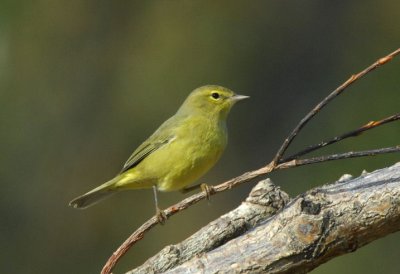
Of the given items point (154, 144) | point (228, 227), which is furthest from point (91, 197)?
point (228, 227)

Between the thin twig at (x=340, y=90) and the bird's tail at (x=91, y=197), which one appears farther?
the bird's tail at (x=91, y=197)

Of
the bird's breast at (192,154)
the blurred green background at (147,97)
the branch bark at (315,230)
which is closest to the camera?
the branch bark at (315,230)

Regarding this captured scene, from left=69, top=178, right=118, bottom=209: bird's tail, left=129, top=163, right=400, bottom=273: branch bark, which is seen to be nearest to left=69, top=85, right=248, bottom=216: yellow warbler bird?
left=69, top=178, right=118, bottom=209: bird's tail

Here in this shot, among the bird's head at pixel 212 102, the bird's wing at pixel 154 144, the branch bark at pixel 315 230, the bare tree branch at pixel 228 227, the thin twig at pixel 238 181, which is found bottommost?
the branch bark at pixel 315 230

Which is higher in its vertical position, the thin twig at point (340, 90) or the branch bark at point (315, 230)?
the thin twig at point (340, 90)

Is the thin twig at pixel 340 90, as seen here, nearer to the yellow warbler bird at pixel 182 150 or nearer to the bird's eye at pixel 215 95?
the yellow warbler bird at pixel 182 150

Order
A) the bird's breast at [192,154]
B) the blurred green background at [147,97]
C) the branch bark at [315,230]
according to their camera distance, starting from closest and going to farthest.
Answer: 1. the branch bark at [315,230]
2. the bird's breast at [192,154]
3. the blurred green background at [147,97]

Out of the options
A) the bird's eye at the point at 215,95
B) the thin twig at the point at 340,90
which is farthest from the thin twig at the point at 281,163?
the bird's eye at the point at 215,95

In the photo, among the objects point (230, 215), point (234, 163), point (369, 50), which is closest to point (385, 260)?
point (234, 163)
